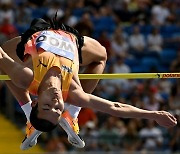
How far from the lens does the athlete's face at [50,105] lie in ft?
25.6

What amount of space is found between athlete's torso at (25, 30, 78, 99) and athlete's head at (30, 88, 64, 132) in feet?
0.58

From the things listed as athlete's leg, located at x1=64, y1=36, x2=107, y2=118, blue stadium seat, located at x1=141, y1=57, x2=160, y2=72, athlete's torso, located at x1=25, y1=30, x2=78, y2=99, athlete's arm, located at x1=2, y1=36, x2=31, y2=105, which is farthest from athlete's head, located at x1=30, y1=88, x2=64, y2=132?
blue stadium seat, located at x1=141, y1=57, x2=160, y2=72

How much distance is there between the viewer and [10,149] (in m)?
12.5

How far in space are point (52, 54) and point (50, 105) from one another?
622 mm

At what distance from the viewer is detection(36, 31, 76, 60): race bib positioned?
8.19m

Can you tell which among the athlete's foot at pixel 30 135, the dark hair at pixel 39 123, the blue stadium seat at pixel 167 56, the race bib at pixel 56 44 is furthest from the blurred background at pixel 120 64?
the dark hair at pixel 39 123

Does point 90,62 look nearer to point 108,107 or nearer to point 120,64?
point 108,107

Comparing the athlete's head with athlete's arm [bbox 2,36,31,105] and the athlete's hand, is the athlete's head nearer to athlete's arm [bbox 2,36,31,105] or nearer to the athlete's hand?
athlete's arm [bbox 2,36,31,105]

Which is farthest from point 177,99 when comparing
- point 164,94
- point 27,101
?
point 27,101

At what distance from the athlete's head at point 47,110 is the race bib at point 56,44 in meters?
0.57

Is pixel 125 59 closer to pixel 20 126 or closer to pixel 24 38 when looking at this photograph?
pixel 20 126

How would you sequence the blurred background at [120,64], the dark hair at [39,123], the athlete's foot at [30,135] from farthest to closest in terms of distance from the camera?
the blurred background at [120,64]
the athlete's foot at [30,135]
the dark hair at [39,123]

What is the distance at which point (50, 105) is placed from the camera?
308 inches

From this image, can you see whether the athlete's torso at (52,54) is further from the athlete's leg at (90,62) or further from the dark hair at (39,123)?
the athlete's leg at (90,62)
